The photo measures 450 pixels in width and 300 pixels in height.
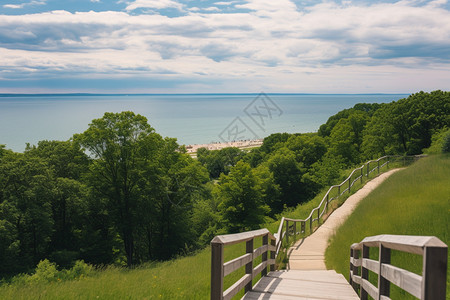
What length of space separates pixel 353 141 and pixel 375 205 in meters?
48.2

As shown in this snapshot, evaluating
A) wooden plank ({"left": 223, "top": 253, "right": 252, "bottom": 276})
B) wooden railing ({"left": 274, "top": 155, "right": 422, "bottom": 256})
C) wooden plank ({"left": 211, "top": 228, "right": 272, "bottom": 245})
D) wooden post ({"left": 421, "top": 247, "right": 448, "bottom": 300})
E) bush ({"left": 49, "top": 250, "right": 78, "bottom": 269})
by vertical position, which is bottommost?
bush ({"left": 49, "top": 250, "right": 78, "bottom": 269})

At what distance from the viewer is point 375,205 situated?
11180mm

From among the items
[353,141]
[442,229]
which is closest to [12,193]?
[442,229]

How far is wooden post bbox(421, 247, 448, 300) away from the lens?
87.0 inches

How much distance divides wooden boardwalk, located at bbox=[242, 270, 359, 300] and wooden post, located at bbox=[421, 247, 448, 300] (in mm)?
2360

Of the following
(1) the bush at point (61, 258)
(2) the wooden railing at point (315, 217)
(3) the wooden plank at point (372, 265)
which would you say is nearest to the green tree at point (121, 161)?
(1) the bush at point (61, 258)

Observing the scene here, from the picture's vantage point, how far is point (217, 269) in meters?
3.53

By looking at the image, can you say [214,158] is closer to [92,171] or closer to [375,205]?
[92,171]

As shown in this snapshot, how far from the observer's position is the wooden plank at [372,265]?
144 inches

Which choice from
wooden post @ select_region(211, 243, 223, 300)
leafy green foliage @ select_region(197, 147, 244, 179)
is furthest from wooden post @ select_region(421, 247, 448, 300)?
leafy green foliage @ select_region(197, 147, 244, 179)

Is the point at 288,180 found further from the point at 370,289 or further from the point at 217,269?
the point at 217,269

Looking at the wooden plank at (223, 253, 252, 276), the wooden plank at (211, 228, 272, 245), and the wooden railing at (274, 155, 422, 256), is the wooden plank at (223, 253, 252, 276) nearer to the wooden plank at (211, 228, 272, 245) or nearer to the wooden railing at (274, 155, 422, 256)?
the wooden plank at (211, 228, 272, 245)

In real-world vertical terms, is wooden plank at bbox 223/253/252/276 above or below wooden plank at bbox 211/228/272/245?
below

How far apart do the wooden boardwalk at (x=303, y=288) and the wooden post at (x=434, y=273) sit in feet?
7.74
